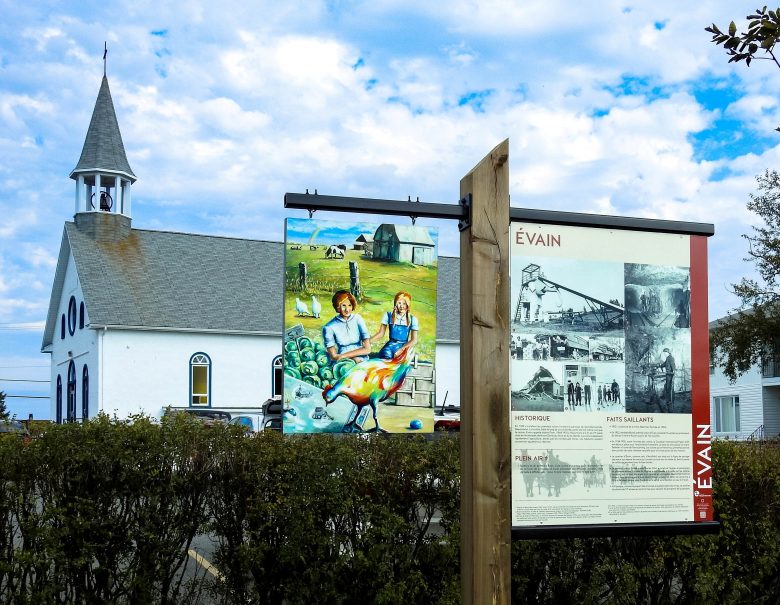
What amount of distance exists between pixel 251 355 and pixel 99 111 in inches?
671

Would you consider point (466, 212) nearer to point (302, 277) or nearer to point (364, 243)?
point (302, 277)

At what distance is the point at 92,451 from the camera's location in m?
5.86

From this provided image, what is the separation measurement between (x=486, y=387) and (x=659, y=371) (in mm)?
1292

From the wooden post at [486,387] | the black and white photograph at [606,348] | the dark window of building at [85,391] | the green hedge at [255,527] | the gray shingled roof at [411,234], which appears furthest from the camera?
the dark window of building at [85,391]

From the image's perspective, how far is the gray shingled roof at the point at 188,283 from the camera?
129ft

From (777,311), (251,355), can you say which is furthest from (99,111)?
(777,311)

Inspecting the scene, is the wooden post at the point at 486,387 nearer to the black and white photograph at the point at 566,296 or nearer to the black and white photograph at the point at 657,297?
the black and white photograph at the point at 566,296

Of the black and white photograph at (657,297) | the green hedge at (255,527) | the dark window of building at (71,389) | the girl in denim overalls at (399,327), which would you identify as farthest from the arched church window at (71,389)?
the black and white photograph at (657,297)

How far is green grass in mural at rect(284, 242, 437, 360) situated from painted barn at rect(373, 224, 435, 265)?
101 mm

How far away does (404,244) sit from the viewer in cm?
1166

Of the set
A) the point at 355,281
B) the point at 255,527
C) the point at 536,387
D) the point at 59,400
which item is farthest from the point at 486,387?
the point at 59,400

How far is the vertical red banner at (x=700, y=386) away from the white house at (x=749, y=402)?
4985 cm

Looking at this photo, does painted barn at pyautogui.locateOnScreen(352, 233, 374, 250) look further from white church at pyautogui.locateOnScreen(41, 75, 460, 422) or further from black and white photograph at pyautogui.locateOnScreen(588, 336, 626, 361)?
white church at pyautogui.locateOnScreen(41, 75, 460, 422)

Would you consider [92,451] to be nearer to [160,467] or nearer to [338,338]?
[160,467]
